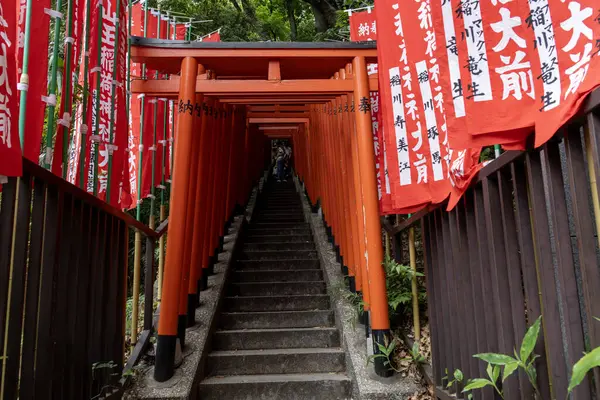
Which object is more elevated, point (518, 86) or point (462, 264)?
point (518, 86)

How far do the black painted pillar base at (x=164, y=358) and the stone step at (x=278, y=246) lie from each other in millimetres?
3551

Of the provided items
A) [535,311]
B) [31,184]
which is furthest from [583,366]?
[31,184]

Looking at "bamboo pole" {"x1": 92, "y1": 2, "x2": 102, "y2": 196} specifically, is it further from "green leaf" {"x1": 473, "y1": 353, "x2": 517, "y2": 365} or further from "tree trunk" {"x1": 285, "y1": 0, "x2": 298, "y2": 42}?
"tree trunk" {"x1": 285, "y1": 0, "x2": 298, "y2": 42}

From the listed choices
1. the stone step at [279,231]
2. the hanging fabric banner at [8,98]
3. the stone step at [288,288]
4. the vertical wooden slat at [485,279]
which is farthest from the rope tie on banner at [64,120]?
the stone step at [279,231]

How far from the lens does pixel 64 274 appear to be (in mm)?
2432

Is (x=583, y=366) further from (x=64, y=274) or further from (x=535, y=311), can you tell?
(x=64, y=274)

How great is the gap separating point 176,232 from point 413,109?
2.59m

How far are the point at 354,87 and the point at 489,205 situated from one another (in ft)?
8.95

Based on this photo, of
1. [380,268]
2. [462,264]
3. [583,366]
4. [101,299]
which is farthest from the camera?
[380,268]

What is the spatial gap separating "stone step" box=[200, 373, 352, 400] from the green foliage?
928mm

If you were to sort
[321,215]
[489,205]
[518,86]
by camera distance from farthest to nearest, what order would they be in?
[321,215], [489,205], [518,86]

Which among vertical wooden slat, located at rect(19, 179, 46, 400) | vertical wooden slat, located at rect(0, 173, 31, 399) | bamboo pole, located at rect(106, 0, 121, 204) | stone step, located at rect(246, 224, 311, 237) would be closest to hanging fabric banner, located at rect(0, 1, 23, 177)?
vertical wooden slat, located at rect(0, 173, 31, 399)

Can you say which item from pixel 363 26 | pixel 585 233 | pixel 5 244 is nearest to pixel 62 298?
pixel 5 244

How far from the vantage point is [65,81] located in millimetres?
3014
